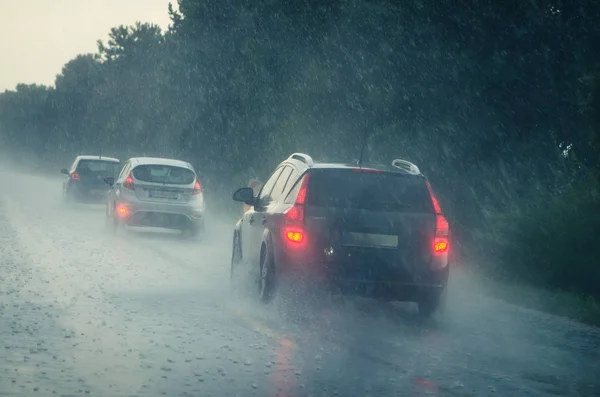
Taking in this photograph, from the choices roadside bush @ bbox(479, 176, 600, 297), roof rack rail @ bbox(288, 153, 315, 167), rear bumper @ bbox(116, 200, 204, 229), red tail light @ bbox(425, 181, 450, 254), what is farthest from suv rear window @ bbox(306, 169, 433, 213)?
rear bumper @ bbox(116, 200, 204, 229)

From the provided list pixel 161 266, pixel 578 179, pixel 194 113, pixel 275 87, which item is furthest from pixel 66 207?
pixel 578 179

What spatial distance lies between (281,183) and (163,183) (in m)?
11.1

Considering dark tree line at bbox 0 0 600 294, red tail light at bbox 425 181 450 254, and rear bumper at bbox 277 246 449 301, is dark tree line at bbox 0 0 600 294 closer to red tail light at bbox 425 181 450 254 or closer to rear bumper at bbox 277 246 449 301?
red tail light at bbox 425 181 450 254

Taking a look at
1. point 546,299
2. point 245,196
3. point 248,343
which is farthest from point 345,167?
point 546,299

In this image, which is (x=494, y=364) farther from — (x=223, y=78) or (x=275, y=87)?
(x=223, y=78)

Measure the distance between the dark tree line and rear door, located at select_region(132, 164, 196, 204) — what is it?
4.67m

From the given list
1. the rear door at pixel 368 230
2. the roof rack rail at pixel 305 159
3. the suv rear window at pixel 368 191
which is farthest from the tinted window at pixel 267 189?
the rear door at pixel 368 230

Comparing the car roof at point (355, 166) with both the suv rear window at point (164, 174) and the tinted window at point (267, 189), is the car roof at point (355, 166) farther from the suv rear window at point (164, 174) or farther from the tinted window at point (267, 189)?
the suv rear window at point (164, 174)

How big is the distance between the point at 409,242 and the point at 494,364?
210cm

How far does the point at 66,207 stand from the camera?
36.2 metres

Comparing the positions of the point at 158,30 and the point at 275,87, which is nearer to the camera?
the point at 275,87

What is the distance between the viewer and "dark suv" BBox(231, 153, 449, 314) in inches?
444

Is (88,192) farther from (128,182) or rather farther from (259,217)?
(259,217)

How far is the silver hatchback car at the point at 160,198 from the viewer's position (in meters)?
23.7
